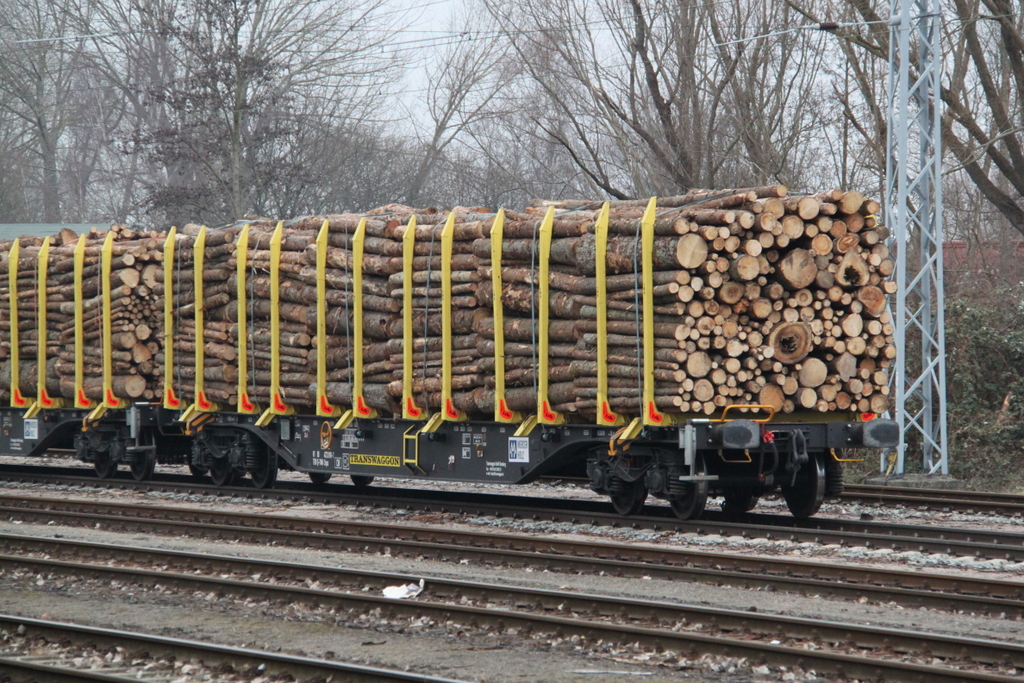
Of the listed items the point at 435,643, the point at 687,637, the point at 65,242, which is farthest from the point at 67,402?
the point at 687,637

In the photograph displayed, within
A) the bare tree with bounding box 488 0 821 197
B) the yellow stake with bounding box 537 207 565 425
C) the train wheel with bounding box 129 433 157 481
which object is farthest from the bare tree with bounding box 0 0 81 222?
the yellow stake with bounding box 537 207 565 425

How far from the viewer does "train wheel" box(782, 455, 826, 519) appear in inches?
454

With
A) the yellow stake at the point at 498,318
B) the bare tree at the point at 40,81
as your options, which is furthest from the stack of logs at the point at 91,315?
the bare tree at the point at 40,81

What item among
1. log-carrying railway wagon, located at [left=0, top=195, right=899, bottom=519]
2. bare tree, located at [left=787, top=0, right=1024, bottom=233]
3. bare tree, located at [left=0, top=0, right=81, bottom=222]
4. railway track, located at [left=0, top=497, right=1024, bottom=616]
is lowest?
railway track, located at [left=0, top=497, right=1024, bottom=616]

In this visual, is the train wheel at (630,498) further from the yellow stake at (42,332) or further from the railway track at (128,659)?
the yellow stake at (42,332)

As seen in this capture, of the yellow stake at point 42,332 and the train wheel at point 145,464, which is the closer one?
the train wheel at point 145,464

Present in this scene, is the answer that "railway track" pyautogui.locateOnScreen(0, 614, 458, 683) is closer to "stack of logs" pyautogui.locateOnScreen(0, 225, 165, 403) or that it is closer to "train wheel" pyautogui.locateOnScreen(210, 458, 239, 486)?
"train wheel" pyautogui.locateOnScreen(210, 458, 239, 486)

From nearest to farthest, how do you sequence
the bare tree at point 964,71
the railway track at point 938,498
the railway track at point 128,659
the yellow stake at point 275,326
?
the railway track at point 128,659, the railway track at point 938,498, the yellow stake at point 275,326, the bare tree at point 964,71

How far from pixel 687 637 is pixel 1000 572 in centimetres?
371

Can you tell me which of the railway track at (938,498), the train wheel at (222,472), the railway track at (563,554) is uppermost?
the train wheel at (222,472)

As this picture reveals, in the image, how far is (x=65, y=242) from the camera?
54.6 feet

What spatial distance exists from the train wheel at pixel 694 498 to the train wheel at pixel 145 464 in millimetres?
7791

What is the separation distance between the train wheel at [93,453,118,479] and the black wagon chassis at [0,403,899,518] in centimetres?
90

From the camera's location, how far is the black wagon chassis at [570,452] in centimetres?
1101
